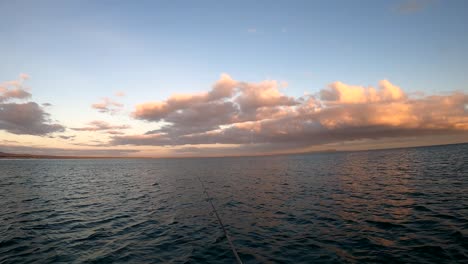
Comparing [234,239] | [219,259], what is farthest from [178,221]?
[219,259]

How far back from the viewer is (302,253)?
45.5 ft

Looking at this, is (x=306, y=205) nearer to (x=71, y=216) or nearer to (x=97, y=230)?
(x=97, y=230)

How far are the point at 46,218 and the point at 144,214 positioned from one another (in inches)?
357

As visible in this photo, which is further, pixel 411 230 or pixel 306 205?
pixel 306 205

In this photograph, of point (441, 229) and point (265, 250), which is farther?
point (441, 229)

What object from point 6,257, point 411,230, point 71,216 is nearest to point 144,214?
point 71,216

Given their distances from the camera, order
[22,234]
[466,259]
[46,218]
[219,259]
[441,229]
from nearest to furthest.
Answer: [466,259], [219,259], [441,229], [22,234], [46,218]

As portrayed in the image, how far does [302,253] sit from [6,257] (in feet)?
56.9

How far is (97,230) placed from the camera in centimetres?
1942

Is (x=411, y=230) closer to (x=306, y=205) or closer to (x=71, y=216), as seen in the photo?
(x=306, y=205)

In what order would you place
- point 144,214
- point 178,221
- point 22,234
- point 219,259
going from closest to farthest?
point 219,259 < point 22,234 < point 178,221 < point 144,214

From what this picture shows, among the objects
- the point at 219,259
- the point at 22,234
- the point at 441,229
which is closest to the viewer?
the point at 219,259

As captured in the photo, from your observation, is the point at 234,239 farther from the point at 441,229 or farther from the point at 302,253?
the point at 441,229

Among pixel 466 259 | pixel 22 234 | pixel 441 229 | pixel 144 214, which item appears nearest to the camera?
pixel 466 259
